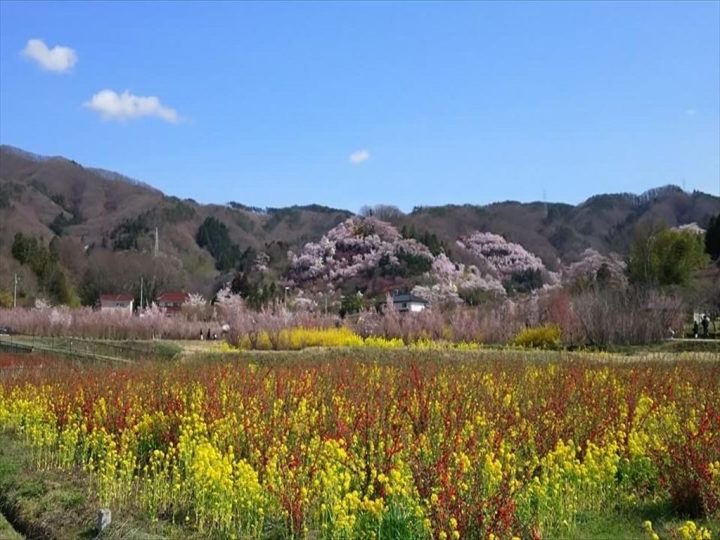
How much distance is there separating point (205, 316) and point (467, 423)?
104 ft

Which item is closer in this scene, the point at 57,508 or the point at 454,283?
the point at 57,508

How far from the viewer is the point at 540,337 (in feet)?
75.3

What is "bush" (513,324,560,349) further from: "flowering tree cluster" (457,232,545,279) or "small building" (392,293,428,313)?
"flowering tree cluster" (457,232,545,279)

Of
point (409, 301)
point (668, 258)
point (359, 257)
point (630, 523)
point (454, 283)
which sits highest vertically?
point (359, 257)

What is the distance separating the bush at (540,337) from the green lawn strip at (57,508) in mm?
17249

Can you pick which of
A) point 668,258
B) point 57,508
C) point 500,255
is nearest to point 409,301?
point 668,258

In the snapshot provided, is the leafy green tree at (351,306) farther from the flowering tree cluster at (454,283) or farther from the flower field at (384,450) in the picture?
the flower field at (384,450)

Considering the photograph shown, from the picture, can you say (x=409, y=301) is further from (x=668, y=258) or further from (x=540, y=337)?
(x=540, y=337)

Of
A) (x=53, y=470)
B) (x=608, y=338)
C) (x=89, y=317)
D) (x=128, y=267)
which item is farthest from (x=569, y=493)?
(x=128, y=267)

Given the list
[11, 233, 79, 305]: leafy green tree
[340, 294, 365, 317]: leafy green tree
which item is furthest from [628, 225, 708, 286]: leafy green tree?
[11, 233, 79, 305]: leafy green tree

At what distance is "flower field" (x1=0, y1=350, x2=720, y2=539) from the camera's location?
15.3ft

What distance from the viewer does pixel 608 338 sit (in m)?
22.0

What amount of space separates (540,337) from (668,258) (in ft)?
61.8

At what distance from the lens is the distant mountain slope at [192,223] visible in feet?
236
